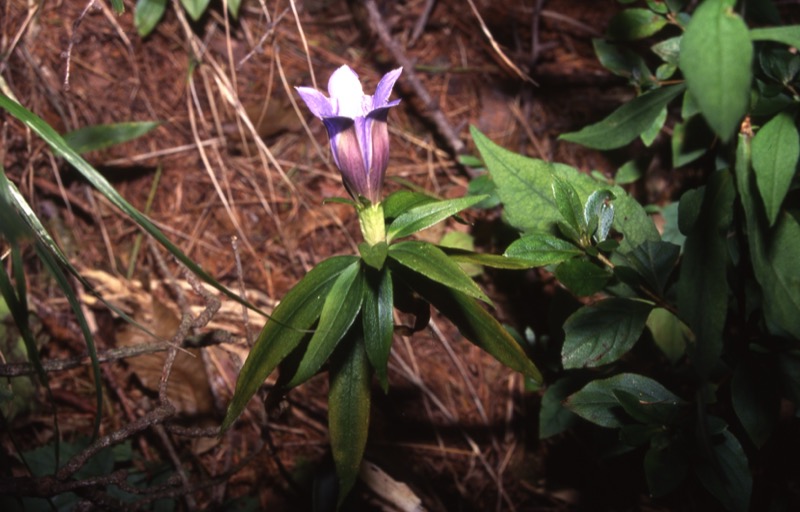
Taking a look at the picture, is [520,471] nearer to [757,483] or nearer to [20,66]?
[757,483]

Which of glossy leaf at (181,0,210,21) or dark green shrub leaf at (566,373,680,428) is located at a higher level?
glossy leaf at (181,0,210,21)

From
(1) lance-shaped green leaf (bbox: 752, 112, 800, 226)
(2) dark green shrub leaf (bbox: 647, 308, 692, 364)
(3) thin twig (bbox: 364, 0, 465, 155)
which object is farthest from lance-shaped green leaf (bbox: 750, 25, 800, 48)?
(3) thin twig (bbox: 364, 0, 465, 155)

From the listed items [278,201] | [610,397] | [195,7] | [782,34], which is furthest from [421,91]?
[782,34]

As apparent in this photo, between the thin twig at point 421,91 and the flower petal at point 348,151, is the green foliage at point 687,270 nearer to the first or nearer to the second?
the flower petal at point 348,151

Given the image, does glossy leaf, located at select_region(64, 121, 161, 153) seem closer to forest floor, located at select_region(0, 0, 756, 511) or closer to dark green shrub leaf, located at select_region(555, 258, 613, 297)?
forest floor, located at select_region(0, 0, 756, 511)

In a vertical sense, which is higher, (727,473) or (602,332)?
(602,332)

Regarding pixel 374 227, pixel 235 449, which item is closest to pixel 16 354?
pixel 235 449

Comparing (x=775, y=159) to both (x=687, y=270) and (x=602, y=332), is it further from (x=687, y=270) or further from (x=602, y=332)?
(x=602, y=332)
